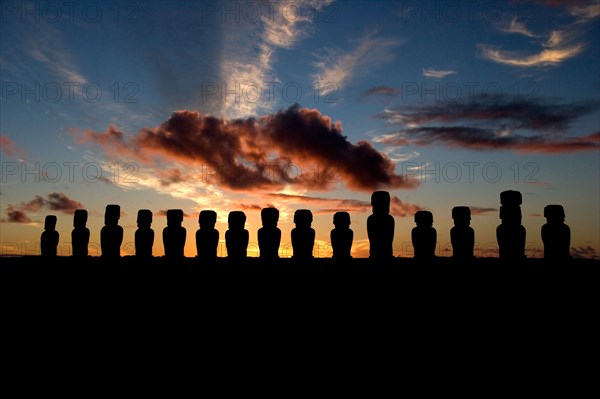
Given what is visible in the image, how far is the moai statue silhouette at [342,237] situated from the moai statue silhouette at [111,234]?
502cm

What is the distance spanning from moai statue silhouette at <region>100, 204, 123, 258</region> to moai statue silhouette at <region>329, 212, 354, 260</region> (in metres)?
5.02

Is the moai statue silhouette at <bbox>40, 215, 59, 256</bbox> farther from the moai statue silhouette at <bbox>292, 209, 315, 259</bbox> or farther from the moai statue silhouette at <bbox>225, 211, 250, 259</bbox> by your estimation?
the moai statue silhouette at <bbox>292, 209, 315, 259</bbox>

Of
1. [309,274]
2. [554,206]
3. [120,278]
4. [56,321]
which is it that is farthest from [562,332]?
[56,321]

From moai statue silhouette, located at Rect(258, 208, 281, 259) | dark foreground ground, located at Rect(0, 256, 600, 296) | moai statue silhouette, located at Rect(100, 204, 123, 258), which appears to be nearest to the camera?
dark foreground ground, located at Rect(0, 256, 600, 296)

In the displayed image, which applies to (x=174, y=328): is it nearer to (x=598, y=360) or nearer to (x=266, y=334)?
(x=266, y=334)

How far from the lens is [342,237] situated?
37.2 feet

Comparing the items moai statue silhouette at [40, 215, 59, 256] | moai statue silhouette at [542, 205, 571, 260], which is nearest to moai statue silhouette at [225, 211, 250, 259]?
moai statue silhouette at [542, 205, 571, 260]

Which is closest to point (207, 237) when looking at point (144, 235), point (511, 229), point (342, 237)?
point (144, 235)

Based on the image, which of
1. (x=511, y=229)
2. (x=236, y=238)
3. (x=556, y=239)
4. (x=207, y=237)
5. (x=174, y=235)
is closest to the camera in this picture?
(x=556, y=239)

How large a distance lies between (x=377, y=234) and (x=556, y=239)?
131 inches

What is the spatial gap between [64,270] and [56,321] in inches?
49.3

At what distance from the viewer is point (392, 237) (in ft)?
34.8

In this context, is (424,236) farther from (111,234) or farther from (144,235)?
(111,234)

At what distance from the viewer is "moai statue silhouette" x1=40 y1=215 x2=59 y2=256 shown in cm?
1656
